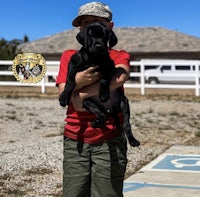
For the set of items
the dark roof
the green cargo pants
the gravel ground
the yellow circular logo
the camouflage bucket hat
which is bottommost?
the gravel ground

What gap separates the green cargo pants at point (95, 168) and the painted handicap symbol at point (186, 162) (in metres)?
4.41

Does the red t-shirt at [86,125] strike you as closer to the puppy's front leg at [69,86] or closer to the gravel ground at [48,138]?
the puppy's front leg at [69,86]

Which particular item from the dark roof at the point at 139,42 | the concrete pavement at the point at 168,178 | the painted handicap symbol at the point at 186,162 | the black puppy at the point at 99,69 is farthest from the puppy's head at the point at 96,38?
the dark roof at the point at 139,42

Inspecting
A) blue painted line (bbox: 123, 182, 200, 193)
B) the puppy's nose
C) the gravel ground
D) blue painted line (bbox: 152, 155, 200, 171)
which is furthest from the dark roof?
the puppy's nose

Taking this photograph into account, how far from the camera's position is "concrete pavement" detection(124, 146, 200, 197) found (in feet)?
19.8

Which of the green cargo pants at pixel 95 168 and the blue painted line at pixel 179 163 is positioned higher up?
the green cargo pants at pixel 95 168

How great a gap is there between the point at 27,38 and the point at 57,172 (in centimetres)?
6084

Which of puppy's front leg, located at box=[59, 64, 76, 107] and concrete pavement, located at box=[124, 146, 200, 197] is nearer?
puppy's front leg, located at box=[59, 64, 76, 107]

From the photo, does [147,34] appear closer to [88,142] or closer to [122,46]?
[122,46]

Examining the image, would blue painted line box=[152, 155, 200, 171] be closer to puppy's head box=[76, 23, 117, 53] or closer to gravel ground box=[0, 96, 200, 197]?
gravel ground box=[0, 96, 200, 197]

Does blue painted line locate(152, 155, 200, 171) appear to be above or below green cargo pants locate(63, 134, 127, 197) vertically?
below

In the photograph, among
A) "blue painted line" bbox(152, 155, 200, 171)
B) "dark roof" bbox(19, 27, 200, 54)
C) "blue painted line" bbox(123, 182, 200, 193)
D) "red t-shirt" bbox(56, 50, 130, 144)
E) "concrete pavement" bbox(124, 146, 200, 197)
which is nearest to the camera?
"red t-shirt" bbox(56, 50, 130, 144)

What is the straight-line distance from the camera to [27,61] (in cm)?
629

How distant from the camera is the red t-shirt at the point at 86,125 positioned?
3.38 meters
